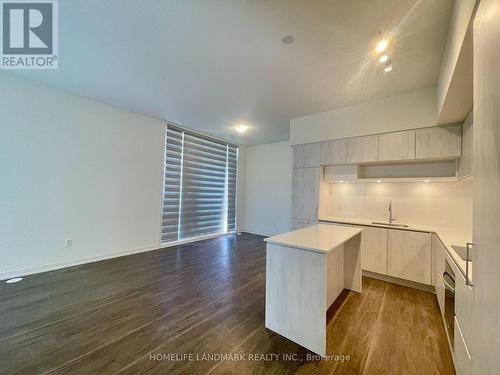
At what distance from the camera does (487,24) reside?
85 centimetres

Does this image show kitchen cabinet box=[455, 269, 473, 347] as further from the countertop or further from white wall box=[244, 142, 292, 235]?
white wall box=[244, 142, 292, 235]

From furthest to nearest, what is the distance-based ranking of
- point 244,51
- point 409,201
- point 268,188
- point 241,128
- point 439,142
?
point 268,188
point 241,128
point 409,201
point 439,142
point 244,51

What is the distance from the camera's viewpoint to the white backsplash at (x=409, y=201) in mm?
2951

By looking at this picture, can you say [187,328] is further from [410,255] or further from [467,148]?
[467,148]

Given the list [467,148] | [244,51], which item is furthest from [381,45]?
[467,148]

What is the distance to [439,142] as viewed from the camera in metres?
2.85

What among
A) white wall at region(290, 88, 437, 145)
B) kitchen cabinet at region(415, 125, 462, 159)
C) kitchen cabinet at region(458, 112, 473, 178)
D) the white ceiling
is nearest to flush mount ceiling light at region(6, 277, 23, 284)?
the white ceiling

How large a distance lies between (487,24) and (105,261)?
5.20 meters

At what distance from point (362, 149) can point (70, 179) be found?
517 cm

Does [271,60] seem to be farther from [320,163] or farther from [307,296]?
[307,296]

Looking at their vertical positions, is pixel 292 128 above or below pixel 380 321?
above

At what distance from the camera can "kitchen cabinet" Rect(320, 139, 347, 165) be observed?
3682 mm

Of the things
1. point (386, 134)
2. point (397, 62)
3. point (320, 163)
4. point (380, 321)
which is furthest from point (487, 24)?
point (320, 163)

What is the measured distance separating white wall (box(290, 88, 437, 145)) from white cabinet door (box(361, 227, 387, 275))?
169cm
